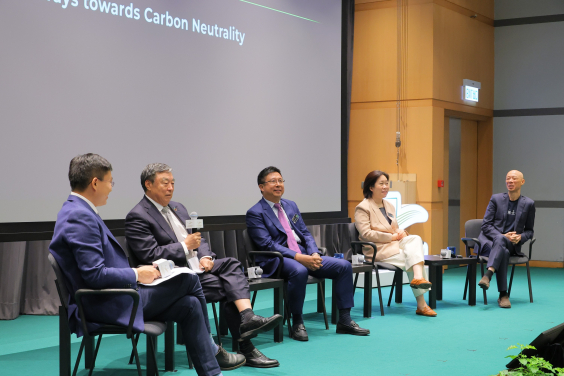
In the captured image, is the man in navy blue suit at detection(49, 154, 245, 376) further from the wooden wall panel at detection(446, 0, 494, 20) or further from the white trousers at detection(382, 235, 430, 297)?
the wooden wall panel at detection(446, 0, 494, 20)

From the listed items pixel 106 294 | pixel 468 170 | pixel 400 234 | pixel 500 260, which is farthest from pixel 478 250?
pixel 106 294

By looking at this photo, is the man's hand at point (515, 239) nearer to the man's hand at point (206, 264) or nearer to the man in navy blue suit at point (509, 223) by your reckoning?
the man in navy blue suit at point (509, 223)

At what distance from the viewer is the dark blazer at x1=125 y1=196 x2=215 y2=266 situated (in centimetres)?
371

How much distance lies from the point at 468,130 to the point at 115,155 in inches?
230

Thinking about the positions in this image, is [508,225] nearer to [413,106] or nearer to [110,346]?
[413,106]

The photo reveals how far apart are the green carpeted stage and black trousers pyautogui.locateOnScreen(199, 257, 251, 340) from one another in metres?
0.33

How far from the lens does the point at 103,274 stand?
281 centimetres

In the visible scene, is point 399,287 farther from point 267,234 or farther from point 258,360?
point 258,360

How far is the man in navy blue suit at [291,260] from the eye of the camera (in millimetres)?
4559

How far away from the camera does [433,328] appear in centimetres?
488

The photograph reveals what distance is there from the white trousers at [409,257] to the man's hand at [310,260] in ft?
3.71

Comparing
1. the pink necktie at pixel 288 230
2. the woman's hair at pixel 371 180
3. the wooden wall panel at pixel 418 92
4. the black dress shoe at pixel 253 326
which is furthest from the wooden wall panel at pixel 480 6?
the black dress shoe at pixel 253 326

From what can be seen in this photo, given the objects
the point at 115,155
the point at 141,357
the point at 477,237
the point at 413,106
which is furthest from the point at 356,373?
the point at 413,106

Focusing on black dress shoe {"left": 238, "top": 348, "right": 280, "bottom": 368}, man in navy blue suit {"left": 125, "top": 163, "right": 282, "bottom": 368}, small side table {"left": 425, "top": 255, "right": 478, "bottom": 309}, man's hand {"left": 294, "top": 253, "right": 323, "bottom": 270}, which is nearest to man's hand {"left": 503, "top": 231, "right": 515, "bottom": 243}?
small side table {"left": 425, "top": 255, "right": 478, "bottom": 309}
